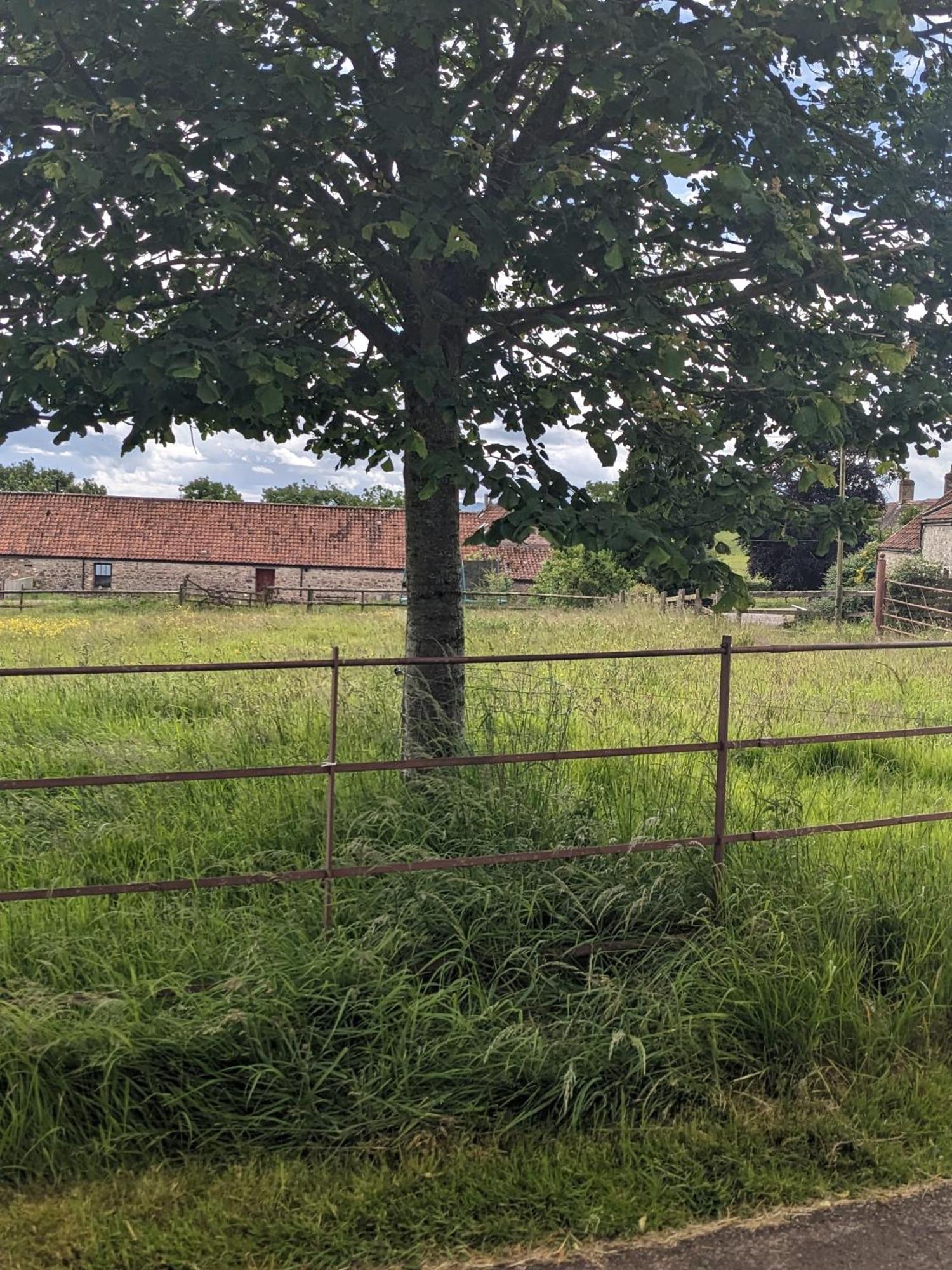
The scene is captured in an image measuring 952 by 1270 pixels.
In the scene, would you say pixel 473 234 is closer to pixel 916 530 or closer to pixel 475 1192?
pixel 475 1192

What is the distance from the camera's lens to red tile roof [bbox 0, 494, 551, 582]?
142ft

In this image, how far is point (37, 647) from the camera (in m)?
13.7

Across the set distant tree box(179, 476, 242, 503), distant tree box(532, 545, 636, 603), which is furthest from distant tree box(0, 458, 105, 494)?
distant tree box(532, 545, 636, 603)

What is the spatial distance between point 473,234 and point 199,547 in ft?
139

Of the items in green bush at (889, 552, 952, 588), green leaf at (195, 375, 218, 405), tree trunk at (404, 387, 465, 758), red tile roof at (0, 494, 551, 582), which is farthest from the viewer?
red tile roof at (0, 494, 551, 582)

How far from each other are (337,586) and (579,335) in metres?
39.4

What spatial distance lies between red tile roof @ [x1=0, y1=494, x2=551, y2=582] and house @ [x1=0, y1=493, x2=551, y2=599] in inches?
2.0

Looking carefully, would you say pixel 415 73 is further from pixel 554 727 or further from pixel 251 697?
pixel 251 697

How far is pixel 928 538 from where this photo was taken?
38281mm

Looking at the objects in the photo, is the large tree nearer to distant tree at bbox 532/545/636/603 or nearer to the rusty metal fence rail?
the rusty metal fence rail

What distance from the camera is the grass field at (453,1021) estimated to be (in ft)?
8.01

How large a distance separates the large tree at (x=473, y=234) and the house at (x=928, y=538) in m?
33.3

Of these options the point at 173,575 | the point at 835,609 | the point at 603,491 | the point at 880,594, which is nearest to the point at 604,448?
the point at 603,491

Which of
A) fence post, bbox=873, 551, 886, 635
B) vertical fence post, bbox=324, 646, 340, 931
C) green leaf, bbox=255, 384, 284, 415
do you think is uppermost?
green leaf, bbox=255, 384, 284, 415
